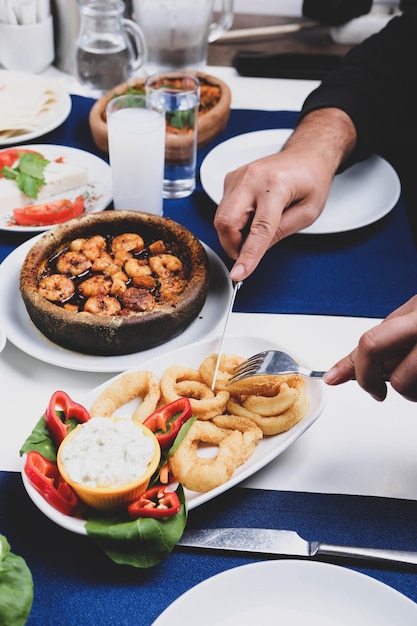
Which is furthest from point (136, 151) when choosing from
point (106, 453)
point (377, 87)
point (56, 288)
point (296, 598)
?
point (296, 598)

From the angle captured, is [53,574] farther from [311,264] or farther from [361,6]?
[361,6]

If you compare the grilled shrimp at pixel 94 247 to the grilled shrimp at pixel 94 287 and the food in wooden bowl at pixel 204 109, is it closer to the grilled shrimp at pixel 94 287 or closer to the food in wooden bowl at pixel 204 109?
the grilled shrimp at pixel 94 287

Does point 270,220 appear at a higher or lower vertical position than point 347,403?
higher

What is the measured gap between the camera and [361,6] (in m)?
2.91

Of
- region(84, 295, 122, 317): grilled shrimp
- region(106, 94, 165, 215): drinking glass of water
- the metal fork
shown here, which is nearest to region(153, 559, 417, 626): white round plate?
the metal fork

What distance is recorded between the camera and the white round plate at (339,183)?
1812 millimetres

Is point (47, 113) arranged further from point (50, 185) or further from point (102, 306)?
point (102, 306)

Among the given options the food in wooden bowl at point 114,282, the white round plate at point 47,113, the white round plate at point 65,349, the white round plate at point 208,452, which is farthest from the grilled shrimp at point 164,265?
the white round plate at point 47,113

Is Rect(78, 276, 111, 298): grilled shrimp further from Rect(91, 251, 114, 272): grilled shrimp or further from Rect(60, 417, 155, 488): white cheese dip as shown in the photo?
Rect(60, 417, 155, 488): white cheese dip

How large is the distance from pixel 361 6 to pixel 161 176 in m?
1.67

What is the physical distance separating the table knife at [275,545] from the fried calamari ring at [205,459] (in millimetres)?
74

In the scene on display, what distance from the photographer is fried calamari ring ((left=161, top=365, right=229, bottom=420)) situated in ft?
3.86

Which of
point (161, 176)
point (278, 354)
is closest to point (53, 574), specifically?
point (278, 354)

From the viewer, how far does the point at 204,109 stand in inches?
85.4
